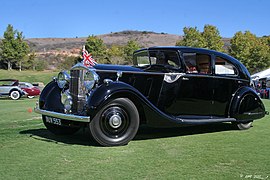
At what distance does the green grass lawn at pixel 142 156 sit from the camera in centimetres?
371

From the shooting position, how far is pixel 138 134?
6.36 m

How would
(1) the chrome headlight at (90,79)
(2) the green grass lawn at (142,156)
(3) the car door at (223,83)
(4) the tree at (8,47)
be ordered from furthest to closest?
(4) the tree at (8,47) < (3) the car door at (223,83) < (1) the chrome headlight at (90,79) < (2) the green grass lawn at (142,156)

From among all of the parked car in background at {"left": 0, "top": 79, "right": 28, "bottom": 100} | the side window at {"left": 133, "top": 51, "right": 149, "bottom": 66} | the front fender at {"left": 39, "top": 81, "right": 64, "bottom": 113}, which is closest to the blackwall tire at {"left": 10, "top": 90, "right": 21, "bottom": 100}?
the parked car in background at {"left": 0, "top": 79, "right": 28, "bottom": 100}

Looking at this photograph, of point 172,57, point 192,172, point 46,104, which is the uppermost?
point 172,57

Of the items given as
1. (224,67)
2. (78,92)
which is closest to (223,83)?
(224,67)

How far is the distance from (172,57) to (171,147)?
1.90 meters

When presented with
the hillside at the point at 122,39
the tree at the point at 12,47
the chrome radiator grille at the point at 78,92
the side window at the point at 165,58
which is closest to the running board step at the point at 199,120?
the side window at the point at 165,58

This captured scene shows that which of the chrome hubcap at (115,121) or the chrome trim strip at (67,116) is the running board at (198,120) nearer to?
the chrome hubcap at (115,121)

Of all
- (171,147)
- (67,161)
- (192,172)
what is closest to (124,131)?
(171,147)

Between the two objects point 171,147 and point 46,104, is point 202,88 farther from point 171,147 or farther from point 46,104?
point 46,104

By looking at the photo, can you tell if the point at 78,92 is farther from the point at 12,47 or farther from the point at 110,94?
the point at 12,47

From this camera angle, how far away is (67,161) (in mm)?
4219

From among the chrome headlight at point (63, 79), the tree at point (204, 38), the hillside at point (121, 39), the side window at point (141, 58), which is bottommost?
the chrome headlight at point (63, 79)

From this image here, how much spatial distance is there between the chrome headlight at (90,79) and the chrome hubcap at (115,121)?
64 cm
